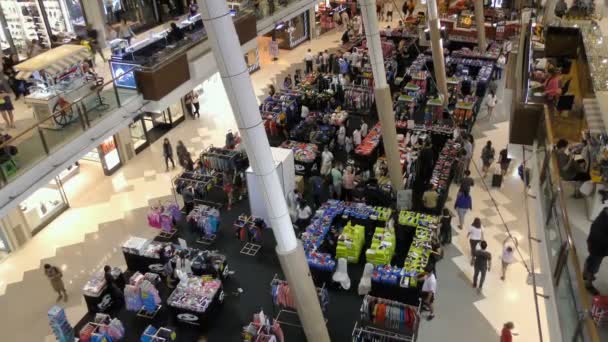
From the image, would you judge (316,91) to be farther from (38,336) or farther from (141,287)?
(38,336)

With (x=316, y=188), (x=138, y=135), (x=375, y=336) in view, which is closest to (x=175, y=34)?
(x=138, y=135)

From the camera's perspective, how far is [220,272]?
13.3 meters

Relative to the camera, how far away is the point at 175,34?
53.1ft

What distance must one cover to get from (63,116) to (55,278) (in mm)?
3863

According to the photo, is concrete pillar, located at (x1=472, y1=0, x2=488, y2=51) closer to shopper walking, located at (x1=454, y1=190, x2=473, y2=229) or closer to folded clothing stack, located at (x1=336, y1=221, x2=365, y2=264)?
shopper walking, located at (x1=454, y1=190, x2=473, y2=229)

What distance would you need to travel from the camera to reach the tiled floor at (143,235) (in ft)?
41.2

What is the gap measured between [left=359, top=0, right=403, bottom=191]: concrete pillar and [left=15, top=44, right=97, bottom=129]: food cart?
7253 mm

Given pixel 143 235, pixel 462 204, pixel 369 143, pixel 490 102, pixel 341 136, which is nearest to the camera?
pixel 462 204

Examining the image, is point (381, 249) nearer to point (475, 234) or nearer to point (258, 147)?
point (475, 234)

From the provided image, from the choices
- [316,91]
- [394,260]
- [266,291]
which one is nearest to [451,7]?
[316,91]

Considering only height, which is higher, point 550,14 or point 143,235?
point 550,14

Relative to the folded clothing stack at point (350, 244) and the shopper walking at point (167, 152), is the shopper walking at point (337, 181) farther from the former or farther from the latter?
the shopper walking at point (167, 152)

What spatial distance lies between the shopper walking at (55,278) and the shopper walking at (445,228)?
959 centimetres

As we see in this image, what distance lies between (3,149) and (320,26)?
75.7ft
